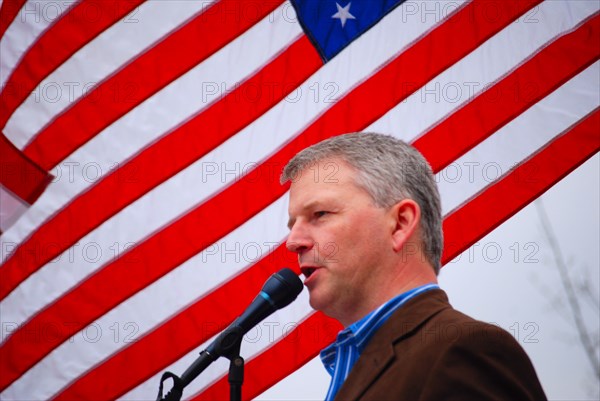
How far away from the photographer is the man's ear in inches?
75.1

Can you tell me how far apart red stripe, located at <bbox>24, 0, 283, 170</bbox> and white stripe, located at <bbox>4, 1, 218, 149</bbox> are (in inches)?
1.8

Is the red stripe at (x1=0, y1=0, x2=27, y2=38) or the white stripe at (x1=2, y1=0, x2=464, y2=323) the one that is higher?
the red stripe at (x1=0, y1=0, x2=27, y2=38)

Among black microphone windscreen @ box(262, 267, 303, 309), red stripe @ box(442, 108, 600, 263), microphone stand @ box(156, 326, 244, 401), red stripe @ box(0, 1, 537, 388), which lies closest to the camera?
microphone stand @ box(156, 326, 244, 401)

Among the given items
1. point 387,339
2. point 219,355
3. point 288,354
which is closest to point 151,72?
point 288,354

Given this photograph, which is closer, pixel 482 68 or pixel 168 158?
pixel 482 68

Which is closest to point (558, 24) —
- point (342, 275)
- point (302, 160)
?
point (302, 160)

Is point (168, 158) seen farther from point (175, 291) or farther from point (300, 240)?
point (300, 240)

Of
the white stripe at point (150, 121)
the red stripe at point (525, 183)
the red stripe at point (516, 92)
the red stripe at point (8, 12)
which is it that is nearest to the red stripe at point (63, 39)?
the red stripe at point (8, 12)

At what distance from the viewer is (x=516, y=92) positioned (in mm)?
3217

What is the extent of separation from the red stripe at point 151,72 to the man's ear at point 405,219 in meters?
1.94

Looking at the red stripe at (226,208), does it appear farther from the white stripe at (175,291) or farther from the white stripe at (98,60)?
the white stripe at (98,60)

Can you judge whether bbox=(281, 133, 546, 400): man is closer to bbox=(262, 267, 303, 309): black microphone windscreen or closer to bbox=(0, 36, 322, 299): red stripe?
bbox=(262, 267, 303, 309): black microphone windscreen

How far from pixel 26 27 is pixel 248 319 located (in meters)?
2.59

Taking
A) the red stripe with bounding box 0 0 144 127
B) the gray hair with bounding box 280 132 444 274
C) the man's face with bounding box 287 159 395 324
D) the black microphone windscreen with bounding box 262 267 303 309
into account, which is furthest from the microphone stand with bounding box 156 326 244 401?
the red stripe with bounding box 0 0 144 127
